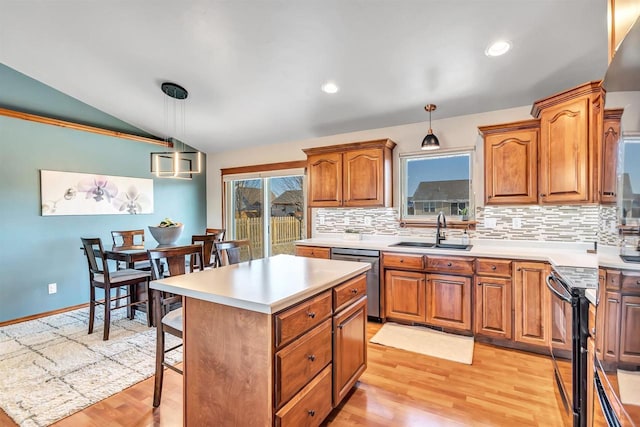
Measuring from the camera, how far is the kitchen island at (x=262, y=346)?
52.4 inches

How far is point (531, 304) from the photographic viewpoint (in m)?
2.66

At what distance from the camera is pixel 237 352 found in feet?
4.56

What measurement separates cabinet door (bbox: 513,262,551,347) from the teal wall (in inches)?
200

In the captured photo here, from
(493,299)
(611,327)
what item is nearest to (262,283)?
(611,327)

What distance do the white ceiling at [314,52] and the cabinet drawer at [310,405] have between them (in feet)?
8.12

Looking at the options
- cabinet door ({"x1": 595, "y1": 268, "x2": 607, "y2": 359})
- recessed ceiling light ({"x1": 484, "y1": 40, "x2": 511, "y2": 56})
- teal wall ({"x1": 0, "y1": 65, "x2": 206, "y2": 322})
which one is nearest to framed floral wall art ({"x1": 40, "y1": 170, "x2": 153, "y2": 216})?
teal wall ({"x1": 0, "y1": 65, "x2": 206, "y2": 322})

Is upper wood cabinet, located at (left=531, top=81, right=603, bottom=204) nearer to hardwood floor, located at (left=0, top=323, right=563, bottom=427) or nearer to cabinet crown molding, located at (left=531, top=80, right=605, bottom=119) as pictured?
cabinet crown molding, located at (left=531, top=80, right=605, bottom=119)

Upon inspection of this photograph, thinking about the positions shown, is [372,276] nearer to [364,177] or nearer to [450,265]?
[450,265]

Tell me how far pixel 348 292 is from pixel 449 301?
158 cm

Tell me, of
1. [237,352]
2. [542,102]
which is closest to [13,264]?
[237,352]

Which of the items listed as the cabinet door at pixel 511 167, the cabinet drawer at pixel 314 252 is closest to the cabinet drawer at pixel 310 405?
the cabinet drawer at pixel 314 252

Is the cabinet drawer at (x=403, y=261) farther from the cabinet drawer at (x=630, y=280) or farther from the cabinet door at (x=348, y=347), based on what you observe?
the cabinet drawer at (x=630, y=280)

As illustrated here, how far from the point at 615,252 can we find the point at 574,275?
1370mm

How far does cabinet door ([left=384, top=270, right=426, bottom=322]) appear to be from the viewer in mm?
3139
